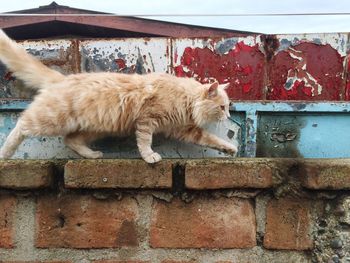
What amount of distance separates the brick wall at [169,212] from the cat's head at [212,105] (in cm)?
40

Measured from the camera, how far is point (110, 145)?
6.96 ft

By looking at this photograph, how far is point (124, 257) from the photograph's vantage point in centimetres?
179

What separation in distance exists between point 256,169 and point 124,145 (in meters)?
0.69

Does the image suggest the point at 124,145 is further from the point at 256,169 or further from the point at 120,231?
the point at 256,169

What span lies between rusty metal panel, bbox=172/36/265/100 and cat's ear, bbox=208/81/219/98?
4.4 inches

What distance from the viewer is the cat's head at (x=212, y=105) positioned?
6.78 feet

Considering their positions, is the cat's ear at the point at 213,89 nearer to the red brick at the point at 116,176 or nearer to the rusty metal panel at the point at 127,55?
the rusty metal panel at the point at 127,55

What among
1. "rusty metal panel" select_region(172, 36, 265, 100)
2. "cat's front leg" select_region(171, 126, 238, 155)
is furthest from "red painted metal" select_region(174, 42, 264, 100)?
"cat's front leg" select_region(171, 126, 238, 155)

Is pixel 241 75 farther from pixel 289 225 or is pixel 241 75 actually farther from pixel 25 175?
pixel 25 175

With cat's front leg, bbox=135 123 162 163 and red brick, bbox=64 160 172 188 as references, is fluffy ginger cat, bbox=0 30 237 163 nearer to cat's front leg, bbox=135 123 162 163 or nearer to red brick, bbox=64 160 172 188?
cat's front leg, bbox=135 123 162 163

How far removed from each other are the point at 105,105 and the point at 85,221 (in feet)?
1.83

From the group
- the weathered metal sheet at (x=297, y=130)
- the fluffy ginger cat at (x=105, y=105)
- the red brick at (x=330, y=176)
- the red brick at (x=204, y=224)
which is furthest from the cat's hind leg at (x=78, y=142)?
the red brick at (x=330, y=176)

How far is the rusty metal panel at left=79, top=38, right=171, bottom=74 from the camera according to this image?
214 centimetres

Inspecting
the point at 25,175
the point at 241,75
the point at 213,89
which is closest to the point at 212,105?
the point at 213,89
